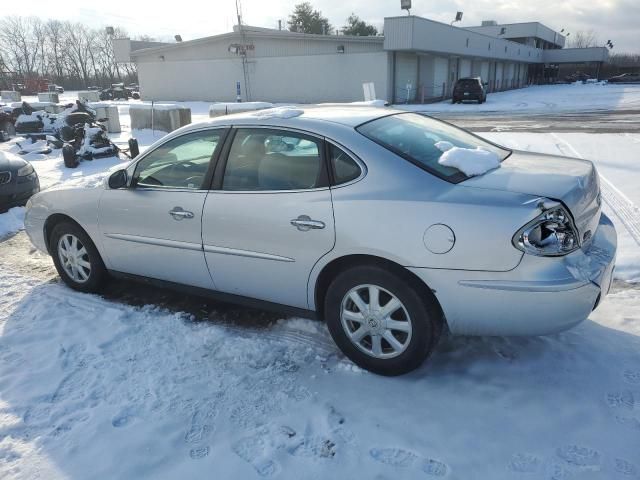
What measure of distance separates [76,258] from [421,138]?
3248 millimetres

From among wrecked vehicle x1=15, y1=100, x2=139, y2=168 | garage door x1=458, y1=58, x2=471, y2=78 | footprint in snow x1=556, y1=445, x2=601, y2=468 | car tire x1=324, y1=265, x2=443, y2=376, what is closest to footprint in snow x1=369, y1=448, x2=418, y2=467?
car tire x1=324, y1=265, x2=443, y2=376

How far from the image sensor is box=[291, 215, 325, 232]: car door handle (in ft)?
9.91

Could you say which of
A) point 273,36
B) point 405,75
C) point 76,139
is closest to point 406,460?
point 76,139

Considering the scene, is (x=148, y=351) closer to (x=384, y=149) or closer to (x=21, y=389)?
(x=21, y=389)

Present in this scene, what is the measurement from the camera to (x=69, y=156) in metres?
10.8

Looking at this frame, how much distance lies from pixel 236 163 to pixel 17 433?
2.10 meters

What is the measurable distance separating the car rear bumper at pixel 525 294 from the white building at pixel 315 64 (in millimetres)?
27155

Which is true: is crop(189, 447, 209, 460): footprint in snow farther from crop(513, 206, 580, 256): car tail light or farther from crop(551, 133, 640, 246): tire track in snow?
crop(551, 133, 640, 246): tire track in snow

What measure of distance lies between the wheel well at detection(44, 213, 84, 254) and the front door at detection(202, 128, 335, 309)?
1.68 metres

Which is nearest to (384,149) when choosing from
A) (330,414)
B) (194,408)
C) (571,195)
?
(571,195)

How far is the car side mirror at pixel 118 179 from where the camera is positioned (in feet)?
13.0

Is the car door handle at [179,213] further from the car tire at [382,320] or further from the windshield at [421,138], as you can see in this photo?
the windshield at [421,138]

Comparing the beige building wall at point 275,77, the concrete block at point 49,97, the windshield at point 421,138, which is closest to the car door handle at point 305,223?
the windshield at point 421,138

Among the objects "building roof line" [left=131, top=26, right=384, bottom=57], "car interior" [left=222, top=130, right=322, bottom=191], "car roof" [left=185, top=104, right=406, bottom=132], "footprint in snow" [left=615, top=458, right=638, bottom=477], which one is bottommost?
"footprint in snow" [left=615, top=458, right=638, bottom=477]
